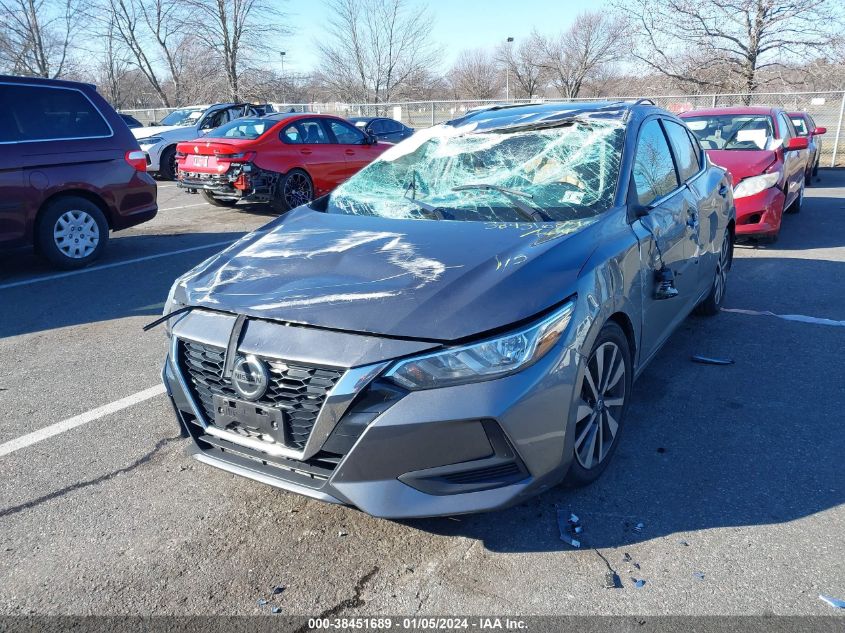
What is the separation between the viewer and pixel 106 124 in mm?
7520

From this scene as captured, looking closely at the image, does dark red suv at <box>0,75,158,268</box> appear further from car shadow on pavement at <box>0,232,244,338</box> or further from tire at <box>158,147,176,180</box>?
tire at <box>158,147,176,180</box>

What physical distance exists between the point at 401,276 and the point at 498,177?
1269mm

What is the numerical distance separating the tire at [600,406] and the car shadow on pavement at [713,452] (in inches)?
5.3

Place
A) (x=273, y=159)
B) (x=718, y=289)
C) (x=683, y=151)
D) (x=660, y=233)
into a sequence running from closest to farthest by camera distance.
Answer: (x=660, y=233)
(x=683, y=151)
(x=718, y=289)
(x=273, y=159)

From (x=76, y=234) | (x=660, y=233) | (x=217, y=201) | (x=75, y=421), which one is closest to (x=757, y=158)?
(x=660, y=233)

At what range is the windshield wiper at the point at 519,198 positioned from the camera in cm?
329

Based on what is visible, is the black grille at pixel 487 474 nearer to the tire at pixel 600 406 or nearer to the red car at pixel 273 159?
the tire at pixel 600 406

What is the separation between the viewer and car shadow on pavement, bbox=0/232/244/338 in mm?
5797

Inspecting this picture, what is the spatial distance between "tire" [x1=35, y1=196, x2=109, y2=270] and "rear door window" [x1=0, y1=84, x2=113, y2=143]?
0.70 metres

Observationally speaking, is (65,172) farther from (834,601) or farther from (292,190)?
(834,601)

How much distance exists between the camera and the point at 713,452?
3375 millimetres

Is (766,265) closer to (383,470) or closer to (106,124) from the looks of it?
(383,470)

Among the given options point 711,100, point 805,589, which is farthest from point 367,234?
point 711,100

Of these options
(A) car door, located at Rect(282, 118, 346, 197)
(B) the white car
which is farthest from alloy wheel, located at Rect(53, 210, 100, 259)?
(B) the white car
